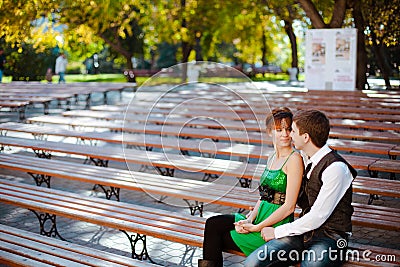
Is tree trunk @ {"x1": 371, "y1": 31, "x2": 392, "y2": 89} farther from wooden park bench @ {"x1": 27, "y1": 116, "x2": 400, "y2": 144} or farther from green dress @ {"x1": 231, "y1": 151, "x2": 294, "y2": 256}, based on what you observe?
green dress @ {"x1": 231, "y1": 151, "x2": 294, "y2": 256}

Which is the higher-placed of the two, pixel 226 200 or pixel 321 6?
pixel 321 6

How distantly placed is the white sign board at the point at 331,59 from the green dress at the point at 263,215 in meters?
10.4

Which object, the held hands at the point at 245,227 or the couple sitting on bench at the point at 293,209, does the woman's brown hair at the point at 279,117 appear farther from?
the held hands at the point at 245,227

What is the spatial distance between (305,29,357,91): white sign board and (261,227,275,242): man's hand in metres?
10.7

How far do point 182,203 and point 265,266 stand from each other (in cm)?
395

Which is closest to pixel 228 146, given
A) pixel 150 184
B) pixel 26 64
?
pixel 150 184

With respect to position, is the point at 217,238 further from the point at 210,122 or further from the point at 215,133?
the point at 210,122

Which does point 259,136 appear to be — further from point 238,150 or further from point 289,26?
point 289,26

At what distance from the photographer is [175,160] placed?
7676 mm

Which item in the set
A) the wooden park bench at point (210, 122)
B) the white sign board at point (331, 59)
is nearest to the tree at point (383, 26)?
the white sign board at point (331, 59)

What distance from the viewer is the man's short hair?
3965 mm

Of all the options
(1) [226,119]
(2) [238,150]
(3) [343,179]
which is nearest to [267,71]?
(1) [226,119]

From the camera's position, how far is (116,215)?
548cm

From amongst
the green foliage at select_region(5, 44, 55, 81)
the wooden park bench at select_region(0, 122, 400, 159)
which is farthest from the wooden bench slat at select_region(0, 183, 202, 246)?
the green foliage at select_region(5, 44, 55, 81)
